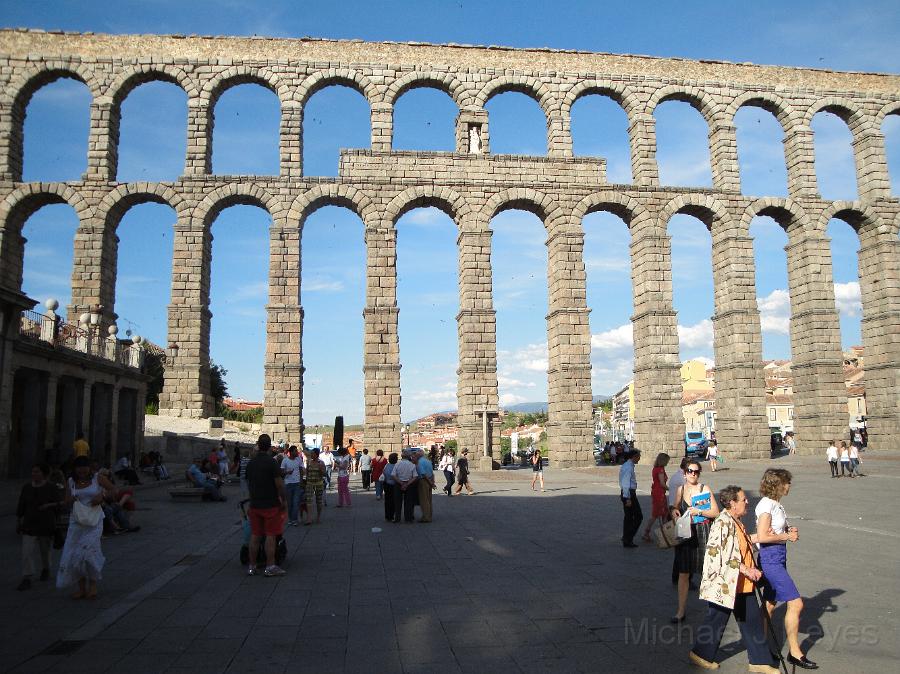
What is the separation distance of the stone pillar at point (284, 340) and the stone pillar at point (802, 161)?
25.9 m

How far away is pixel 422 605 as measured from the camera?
23.9 feet

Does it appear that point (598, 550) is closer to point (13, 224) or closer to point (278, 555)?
point (278, 555)

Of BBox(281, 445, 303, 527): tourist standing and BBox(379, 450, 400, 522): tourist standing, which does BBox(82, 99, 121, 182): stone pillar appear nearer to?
BBox(281, 445, 303, 527): tourist standing

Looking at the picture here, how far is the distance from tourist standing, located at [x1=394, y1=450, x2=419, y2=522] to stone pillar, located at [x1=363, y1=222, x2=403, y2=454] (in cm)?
1456

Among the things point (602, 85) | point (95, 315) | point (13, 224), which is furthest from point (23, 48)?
point (602, 85)

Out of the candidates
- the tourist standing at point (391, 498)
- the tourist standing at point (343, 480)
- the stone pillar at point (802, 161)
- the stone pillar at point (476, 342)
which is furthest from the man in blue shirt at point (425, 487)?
the stone pillar at point (802, 161)

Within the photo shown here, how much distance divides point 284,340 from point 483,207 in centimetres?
1135

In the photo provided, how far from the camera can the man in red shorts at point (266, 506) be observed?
9.03 m

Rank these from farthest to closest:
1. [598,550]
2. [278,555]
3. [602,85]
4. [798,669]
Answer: [602,85] < [598,550] < [278,555] < [798,669]

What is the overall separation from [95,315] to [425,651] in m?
26.1

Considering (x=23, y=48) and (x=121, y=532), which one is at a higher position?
(x=23, y=48)

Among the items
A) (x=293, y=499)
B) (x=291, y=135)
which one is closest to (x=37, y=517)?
(x=293, y=499)

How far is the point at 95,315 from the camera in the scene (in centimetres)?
2709

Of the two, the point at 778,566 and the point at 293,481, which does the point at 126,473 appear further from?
the point at 778,566
